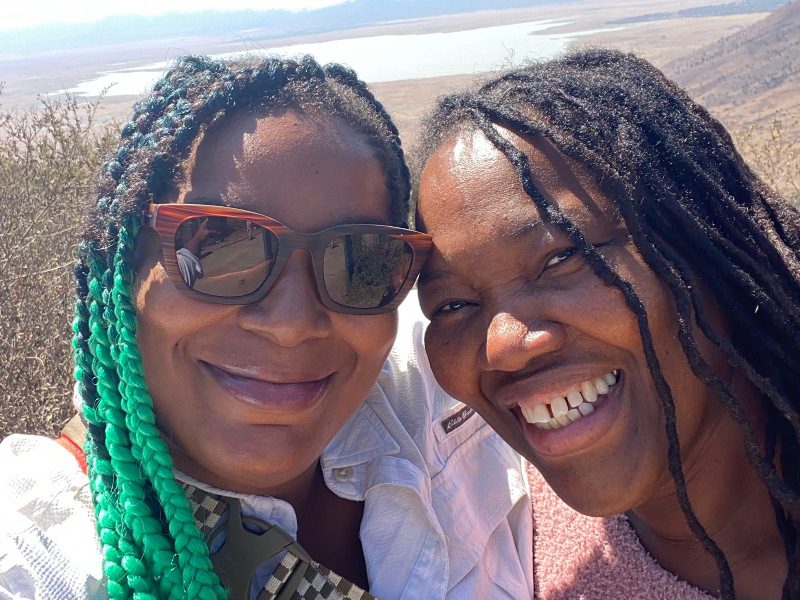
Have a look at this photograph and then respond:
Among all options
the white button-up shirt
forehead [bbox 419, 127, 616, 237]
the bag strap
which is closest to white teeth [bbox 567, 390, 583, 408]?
forehead [bbox 419, 127, 616, 237]

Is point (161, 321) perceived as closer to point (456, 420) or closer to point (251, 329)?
point (251, 329)

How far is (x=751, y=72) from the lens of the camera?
23344mm

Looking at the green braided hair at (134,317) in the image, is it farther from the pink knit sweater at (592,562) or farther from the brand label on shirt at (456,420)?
the pink knit sweater at (592,562)

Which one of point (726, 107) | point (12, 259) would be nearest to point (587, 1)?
point (726, 107)

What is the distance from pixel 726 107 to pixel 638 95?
19.9 meters

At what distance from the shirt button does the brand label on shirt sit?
320 millimetres

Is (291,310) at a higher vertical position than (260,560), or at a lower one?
higher

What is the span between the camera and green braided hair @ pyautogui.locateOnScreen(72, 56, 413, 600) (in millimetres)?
1527

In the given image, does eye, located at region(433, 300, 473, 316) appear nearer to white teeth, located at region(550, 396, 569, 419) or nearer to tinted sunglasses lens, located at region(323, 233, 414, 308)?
tinted sunglasses lens, located at region(323, 233, 414, 308)

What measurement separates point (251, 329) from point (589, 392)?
0.77 metres

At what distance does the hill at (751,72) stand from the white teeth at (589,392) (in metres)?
17.8

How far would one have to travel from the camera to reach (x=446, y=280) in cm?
181

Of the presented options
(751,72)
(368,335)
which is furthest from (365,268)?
(751,72)

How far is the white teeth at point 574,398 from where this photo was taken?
67.2 inches
